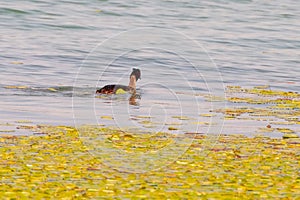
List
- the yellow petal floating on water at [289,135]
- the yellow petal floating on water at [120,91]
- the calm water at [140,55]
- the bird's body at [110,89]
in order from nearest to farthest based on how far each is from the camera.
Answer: the yellow petal floating on water at [289,135], the calm water at [140,55], the bird's body at [110,89], the yellow petal floating on water at [120,91]

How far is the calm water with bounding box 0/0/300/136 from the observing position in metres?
20.9

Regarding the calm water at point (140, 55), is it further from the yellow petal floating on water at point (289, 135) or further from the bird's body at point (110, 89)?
the yellow petal floating on water at point (289, 135)

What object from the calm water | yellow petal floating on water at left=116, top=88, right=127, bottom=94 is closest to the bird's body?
yellow petal floating on water at left=116, top=88, right=127, bottom=94

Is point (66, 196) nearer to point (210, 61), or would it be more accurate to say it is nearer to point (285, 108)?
point (285, 108)

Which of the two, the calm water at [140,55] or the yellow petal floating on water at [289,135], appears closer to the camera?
the yellow petal floating on water at [289,135]

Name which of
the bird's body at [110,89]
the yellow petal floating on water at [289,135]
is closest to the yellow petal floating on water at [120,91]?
the bird's body at [110,89]

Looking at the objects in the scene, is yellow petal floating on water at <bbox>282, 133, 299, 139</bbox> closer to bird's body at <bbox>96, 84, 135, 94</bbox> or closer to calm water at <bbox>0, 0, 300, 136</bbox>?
calm water at <bbox>0, 0, 300, 136</bbox>

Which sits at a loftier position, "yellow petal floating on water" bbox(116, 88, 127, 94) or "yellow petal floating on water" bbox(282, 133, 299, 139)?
"yellow petal floating on water" bbox(282, 133, 299, 139)

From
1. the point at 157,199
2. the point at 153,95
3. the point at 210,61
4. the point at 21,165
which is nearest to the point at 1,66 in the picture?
the point at 153,95

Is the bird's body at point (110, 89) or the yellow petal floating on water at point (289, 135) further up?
the yellow petal floating on water at point (289, 135)

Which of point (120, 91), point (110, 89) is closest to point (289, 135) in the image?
point (110, 89)

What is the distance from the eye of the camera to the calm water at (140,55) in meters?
20.9

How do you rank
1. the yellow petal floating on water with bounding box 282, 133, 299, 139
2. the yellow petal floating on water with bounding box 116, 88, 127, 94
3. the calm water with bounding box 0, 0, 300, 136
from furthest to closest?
the yellow petal floating on water with bounding box 116, 88, 127, 94
the calm water with bounding box 0, 0, 300, 136
the yellow petal floating on water with bounding box 282, 133, 299, 139

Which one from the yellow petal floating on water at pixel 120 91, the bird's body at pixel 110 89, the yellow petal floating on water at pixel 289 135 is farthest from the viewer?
the yellow petal floating on water at pixel 120 91
